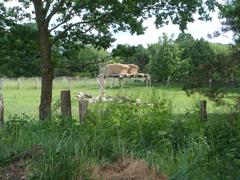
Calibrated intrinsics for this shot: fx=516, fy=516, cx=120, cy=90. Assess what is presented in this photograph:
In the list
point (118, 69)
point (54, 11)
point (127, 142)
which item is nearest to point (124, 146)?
point (127, 142)

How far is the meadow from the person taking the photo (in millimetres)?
5367

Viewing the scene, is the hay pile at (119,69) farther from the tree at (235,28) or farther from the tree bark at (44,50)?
the tree at (235,28)

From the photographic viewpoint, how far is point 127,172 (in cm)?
552

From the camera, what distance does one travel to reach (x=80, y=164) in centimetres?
540

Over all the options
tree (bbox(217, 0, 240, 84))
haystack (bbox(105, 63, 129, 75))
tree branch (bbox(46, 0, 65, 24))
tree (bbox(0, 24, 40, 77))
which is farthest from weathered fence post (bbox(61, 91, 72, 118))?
haystack (bbox(105, 63, 129, 75))

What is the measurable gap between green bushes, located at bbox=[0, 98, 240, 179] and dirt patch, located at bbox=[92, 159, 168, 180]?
114mm

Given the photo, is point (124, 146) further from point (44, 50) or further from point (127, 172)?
point (44, 50)

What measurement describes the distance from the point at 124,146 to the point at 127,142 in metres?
0.42

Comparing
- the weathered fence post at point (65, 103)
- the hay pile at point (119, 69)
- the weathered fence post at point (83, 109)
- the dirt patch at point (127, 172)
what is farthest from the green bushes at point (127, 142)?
the hay pile at point (119, 69)

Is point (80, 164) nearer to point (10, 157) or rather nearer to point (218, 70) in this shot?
point (10, 157)

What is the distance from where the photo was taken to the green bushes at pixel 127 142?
210 inches

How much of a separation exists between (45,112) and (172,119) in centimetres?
249

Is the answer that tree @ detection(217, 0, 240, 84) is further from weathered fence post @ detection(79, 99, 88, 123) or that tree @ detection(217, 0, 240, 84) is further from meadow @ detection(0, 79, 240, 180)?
weathered fence post @ detection(79, 99, 88, 123)

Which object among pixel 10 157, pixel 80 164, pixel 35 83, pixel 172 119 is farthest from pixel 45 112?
pixel 35 83
